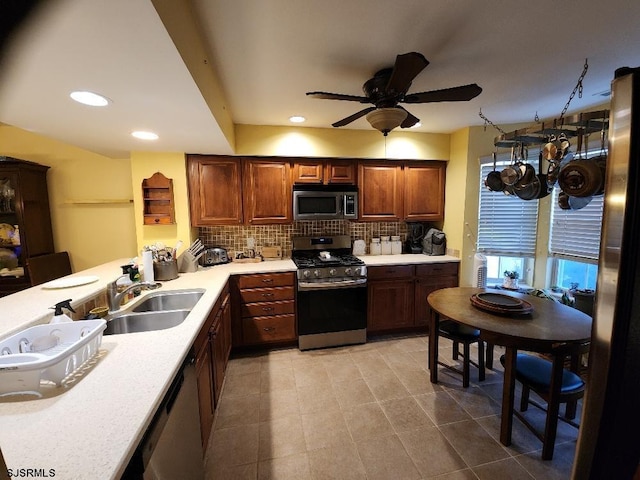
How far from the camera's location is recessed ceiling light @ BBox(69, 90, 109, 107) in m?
1.40

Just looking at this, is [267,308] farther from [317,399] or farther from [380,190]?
[380,190]

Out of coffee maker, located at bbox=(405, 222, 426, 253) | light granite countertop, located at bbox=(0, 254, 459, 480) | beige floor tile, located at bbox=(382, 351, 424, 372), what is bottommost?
beige floor tile, located at bbox=(382, 351, 424, 372)

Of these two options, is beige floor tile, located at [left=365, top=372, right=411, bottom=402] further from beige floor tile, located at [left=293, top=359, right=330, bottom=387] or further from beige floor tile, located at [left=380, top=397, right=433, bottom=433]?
beige floor tile, located at [left=293, top=359, right=330, bottom=387]

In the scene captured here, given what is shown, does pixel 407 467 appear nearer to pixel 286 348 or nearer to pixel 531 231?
pixel 286 348

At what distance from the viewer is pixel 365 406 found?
2.08 m

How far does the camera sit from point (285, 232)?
11.2ft

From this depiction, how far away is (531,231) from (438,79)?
2.18m

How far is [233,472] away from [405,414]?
1.19 metres

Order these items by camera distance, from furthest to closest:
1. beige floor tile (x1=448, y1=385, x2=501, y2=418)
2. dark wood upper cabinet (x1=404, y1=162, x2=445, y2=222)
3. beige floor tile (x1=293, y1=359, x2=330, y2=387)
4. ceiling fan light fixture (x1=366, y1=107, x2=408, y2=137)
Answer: dark wood upper cabinet (x1=404, y1=162, x2=445, y2=222)
beige floor tile (x1=293, y1=359, x2=330, y2=387)
beige floor tile (x1=448, y1=385, x2=501, y2=418)
ceiling fan light fixture (x1=366, y1=107, x2=408, y2=137)

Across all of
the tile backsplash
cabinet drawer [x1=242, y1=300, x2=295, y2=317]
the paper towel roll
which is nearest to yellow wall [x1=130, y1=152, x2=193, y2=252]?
A: the tile backsplash

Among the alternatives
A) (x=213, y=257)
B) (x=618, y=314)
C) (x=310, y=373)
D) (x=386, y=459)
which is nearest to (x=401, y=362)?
(x=310, y=373)

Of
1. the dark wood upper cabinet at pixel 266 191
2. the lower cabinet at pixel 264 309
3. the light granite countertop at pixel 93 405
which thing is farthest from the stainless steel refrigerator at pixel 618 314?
the dark wood upper cabinet at pixel 266 191

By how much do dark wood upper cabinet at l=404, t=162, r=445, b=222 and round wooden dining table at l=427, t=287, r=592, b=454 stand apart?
156cm

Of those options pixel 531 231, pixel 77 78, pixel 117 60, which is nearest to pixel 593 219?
pixel 531 231
